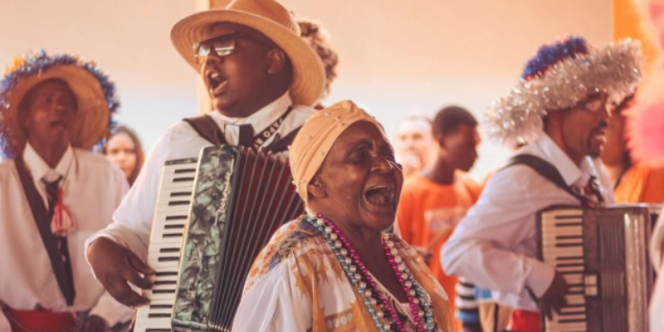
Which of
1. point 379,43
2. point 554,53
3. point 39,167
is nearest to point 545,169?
point 554,53

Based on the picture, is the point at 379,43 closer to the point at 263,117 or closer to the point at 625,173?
the point at 625,173

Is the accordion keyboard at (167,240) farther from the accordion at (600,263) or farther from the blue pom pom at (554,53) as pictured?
the blue pom pom at (554,53)

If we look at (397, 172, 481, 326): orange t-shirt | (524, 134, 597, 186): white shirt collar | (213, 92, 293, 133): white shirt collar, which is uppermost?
(213, 92, 293, 133): white shirt collar

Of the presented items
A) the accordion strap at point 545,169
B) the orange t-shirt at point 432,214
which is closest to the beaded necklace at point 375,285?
the accordion strap at point 545,169

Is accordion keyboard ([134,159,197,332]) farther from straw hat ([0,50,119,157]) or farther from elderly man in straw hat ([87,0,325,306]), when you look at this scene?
straw hat ([0,50,119,157])

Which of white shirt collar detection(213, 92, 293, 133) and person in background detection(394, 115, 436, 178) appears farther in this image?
person in background detection(394, 115, 436, 178)

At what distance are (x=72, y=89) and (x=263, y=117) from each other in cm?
190

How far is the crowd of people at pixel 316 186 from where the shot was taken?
10.1 feet

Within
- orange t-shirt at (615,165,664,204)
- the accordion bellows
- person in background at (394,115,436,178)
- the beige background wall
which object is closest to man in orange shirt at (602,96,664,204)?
orange t-shirt at (615,165,664,204)

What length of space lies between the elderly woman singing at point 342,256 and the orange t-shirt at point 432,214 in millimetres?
4475

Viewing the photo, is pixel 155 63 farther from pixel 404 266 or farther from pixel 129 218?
pixel 404 266

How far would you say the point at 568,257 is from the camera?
5336 millimetres

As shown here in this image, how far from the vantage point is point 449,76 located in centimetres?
1018

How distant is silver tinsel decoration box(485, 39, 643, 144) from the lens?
558 cm
